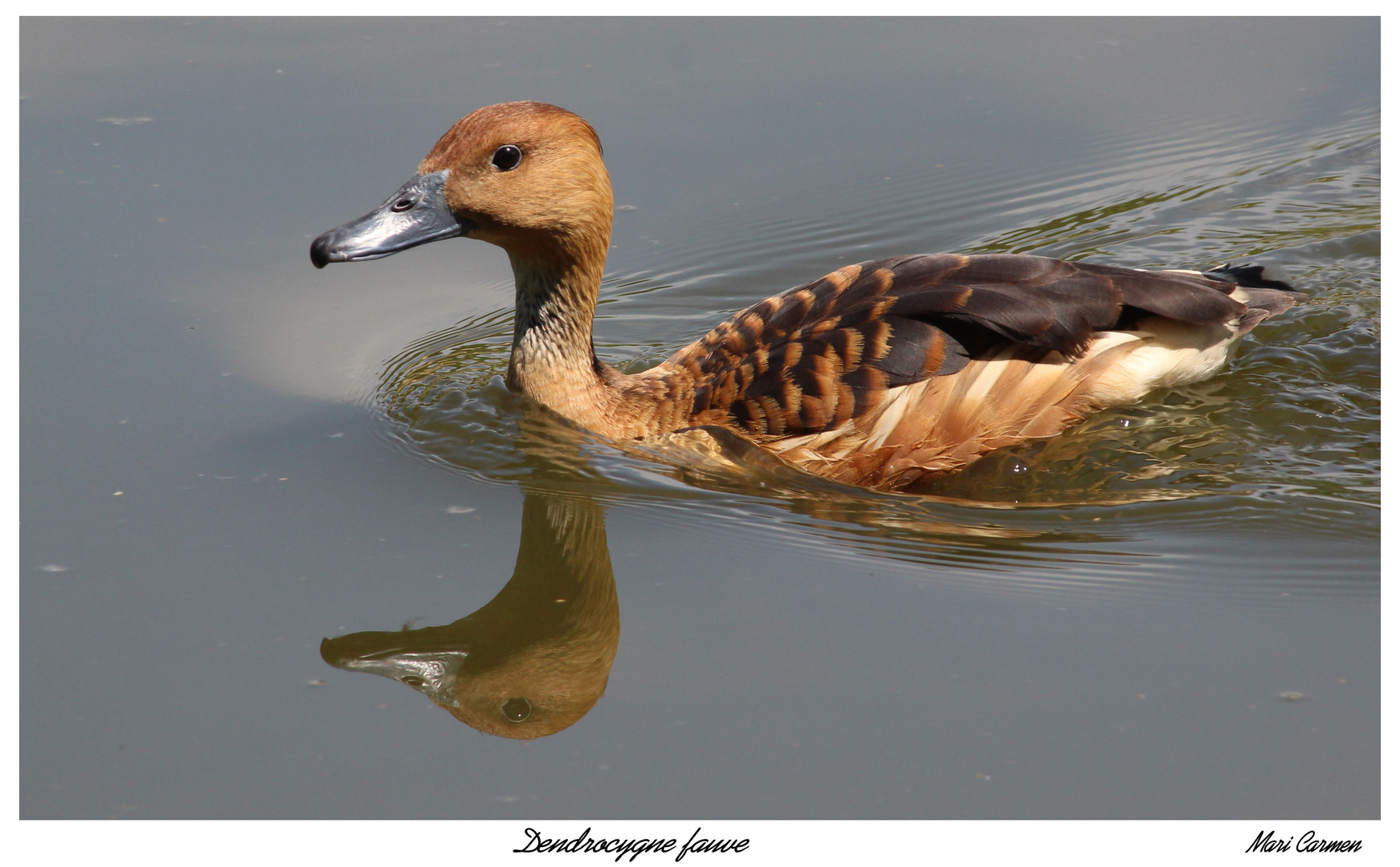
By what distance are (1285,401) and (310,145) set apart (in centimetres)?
593

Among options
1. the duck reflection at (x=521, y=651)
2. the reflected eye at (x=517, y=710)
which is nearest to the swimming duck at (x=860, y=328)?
the duck reflection at (x=521, y=651)

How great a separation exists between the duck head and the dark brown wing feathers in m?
1.09

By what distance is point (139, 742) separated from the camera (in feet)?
15.5

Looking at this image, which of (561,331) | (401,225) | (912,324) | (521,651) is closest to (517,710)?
(521,651)

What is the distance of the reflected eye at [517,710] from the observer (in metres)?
4.89

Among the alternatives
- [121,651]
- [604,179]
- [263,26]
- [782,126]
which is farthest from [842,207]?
[121,651]

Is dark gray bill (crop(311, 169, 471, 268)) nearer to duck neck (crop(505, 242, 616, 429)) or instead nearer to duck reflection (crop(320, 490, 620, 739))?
duck neck (crop(505, 242, 616, 429))

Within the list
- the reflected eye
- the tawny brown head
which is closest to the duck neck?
the tawny brown head

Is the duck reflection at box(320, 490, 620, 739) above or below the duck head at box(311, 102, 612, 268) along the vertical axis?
below

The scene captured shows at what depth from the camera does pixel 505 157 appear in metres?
6.13

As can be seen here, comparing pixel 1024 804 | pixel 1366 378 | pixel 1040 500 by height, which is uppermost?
pixel 1366 378

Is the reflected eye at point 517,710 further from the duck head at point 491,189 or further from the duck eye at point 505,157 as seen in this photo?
the duck eye at point 505,157

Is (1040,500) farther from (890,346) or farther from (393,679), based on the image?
(393,679)

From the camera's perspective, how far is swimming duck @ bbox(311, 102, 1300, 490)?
20.2 ft
